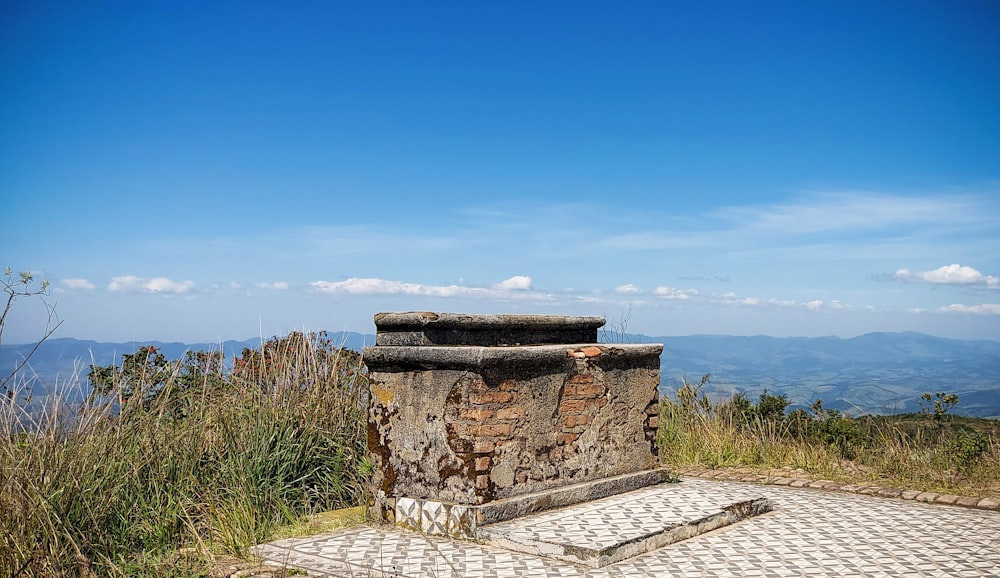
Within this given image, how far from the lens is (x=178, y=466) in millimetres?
5984

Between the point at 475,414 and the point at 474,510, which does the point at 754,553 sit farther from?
the point at 475,414

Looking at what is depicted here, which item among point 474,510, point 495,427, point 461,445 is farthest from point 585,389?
point 474,510

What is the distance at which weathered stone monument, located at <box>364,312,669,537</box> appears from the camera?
5520 mm

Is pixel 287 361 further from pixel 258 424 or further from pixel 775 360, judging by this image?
pixel 775 360

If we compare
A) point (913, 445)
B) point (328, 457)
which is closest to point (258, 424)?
point (328, 457)

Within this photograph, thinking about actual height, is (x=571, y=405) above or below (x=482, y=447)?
above

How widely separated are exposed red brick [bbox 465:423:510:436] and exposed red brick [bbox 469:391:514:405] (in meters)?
0.17

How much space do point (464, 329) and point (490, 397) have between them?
28.0 inches

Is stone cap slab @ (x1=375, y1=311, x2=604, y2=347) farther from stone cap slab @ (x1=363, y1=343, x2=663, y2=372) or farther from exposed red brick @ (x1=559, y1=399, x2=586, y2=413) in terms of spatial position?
exposed red brick @ (x1=559, y1=399, x2=586, y2=413)

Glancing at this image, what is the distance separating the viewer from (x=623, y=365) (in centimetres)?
663

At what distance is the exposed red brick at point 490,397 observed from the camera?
5.50 m

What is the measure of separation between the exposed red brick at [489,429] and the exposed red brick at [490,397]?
17 cm

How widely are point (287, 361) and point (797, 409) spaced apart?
658 centimetres

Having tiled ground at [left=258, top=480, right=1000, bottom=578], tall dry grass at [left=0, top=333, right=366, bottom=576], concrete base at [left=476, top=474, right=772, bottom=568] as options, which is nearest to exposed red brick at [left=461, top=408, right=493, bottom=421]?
concrete base at [left=476, top=474, right=772, bottom=568]
